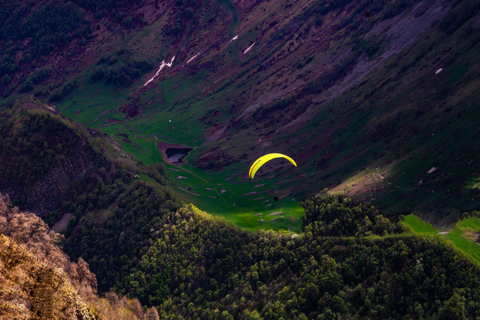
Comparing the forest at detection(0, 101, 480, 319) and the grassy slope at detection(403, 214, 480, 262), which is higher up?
the forest at detection(0, 101, 480, 319)

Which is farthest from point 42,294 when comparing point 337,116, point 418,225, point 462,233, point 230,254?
point 337,116

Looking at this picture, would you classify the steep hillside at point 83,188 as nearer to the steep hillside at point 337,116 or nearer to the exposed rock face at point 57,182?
the exposed rock face at point 57,182

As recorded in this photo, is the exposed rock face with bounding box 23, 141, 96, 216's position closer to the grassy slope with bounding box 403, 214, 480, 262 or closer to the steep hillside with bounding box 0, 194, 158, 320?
the steep hillside with bounding box 0, 194, 158, 320

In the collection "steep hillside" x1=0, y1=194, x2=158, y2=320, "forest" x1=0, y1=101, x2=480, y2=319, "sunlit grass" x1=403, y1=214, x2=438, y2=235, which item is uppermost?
"steep hillside" x1=0, y1=194, x2=158, y2=320

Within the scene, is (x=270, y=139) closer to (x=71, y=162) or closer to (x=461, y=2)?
(x=71, y=162)

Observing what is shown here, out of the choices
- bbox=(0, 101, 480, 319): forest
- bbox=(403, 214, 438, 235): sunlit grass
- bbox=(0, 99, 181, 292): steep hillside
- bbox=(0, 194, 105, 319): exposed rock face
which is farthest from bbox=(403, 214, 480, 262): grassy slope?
bbox=(0, 99, 181, 292): steep hillside

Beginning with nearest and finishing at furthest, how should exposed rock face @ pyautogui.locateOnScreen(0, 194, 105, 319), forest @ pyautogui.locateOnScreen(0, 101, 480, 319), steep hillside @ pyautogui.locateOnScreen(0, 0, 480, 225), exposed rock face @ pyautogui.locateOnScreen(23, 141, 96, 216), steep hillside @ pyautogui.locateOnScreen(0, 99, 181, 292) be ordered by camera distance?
exposed rock face @ pyautogui.locateOnScreen(0, 194, 105, 319), forest @ pyautogui.locateOnScreen(0, 101, 480, 319), steep hillside @ pyautogui.locateOnScreen(0, 0, 480, 225), steep hillside @ pyautogui.locateOnScreen(0, 99, 181, 292), exposed rock face @ pyautogui.locateOnScreen(23, 141, 96, 216)

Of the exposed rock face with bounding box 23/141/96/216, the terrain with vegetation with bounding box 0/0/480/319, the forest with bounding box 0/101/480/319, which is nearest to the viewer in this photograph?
the forest with bounding box 0/101/480/319

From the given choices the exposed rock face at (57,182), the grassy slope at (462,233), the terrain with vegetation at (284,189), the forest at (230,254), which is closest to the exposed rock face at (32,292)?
the terrain with vegetation at (284,189)

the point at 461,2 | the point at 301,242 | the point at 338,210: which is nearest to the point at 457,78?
the point at 461,2
